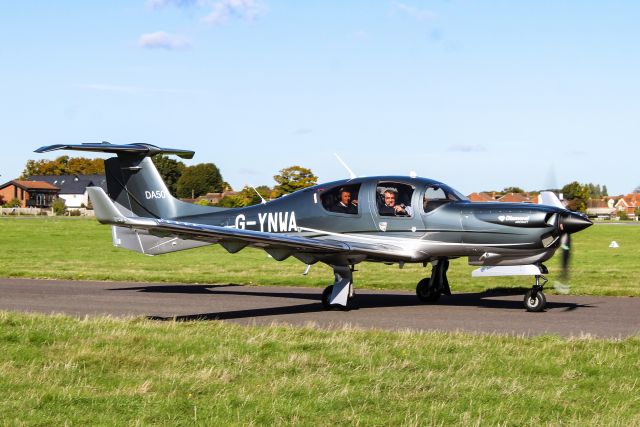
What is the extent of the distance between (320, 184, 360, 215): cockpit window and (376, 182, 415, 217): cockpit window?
1.52 ft

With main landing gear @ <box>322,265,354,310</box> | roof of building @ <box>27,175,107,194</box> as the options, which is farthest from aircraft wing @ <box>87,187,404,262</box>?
roof of building @ <box>27,175,107,194</box>

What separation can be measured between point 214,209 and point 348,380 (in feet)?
34.8

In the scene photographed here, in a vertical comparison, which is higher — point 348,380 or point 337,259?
point 337,259

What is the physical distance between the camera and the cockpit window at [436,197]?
1585 cm

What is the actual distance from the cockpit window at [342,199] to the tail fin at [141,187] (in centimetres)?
367

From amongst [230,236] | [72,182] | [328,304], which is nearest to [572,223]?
[328,304]

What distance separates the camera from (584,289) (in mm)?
19188

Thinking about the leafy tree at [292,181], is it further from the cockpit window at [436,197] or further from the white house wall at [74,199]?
the white house wall at [74,199]

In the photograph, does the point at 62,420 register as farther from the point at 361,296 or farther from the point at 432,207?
the point at 361,296

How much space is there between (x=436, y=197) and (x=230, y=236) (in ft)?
12.8

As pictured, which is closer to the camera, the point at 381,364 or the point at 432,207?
the point at 381,364

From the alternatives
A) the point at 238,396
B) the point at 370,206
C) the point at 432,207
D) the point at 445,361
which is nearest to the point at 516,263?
the point at 432,207

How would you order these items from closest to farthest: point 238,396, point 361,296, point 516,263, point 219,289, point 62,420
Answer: point 62,420, point 238,396, point 516,263, point 361,296, point 219,289

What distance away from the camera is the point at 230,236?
1458cm
